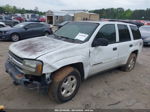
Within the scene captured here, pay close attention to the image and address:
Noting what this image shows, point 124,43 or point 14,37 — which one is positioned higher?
point 124,43

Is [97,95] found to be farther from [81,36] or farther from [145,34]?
[145,34]

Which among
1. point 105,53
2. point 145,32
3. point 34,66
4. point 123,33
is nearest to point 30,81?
point 34,66

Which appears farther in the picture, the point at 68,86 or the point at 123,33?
the point at 123,33

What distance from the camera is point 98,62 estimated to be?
12.5 feet

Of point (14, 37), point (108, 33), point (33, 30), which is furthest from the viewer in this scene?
point (33, 30)

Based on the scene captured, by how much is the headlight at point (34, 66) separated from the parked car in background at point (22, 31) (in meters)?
8.40

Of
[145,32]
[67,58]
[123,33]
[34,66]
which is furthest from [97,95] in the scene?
[145,32]

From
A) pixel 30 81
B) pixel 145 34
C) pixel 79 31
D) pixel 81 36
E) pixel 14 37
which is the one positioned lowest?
pixel 30 81

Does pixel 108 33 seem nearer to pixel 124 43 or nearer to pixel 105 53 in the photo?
pixel 105 53

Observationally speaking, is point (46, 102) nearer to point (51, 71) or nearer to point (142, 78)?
point (51, 71)

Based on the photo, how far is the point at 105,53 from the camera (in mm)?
3924

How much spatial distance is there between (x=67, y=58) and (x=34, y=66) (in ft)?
2.18

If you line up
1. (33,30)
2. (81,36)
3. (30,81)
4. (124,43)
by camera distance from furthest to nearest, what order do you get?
(33,30), (124,43), (81,36), (30,81)

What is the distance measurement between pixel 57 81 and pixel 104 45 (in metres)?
1.44
